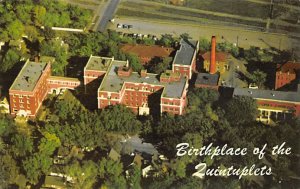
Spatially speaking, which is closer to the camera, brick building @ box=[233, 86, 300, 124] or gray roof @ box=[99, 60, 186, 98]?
gray roof @ box=[99, 60, 186, 98]

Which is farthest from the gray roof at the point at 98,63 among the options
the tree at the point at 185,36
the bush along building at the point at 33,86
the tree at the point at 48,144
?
the tree at the point at 185,36

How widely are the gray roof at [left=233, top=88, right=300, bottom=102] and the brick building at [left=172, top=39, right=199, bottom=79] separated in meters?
1.23

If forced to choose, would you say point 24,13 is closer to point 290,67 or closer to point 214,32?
point 214,32

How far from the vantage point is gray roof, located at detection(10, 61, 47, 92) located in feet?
47.2

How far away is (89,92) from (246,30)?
5.11 meters

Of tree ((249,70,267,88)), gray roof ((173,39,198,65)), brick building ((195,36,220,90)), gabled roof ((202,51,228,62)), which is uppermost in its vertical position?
gray roof ((173,39,198,65))

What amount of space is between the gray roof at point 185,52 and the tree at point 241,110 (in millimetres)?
1781

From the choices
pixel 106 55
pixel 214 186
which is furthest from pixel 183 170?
pixel 106 55

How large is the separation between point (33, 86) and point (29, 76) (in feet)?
1.16

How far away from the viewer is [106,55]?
16297mm

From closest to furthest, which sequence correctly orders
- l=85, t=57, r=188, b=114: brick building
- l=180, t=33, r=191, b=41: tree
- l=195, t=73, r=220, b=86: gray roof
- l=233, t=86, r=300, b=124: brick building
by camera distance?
l=85, t=57, r=188, b=114: brick building → l=233, t=86, r=300, b=124: brick building → l=195, t=73, r=220, b=86: gray roof → l=180, t=33, r=191, b=41: tree

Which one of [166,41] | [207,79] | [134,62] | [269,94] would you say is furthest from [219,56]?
[269,94]

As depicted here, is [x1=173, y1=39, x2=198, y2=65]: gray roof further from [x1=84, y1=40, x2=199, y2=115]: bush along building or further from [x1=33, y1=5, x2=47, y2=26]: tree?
[x1=33, y1=5, x2=47, y2=26]: tree

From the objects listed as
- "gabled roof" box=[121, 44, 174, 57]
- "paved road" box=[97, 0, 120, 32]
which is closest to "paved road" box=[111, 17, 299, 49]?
"paved road" box=[97, 0, 120, 32]
